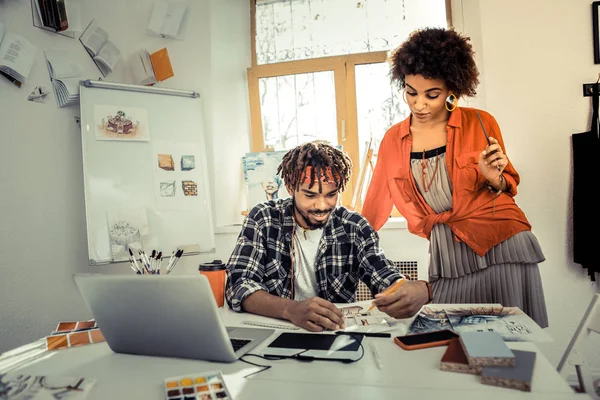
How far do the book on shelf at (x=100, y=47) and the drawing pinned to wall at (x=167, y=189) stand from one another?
0.65 m

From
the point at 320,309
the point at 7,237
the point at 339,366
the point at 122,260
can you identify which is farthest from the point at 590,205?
the point at 7,237

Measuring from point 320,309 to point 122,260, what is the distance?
1.41 meters

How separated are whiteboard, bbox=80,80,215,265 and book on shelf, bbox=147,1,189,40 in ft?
1.28

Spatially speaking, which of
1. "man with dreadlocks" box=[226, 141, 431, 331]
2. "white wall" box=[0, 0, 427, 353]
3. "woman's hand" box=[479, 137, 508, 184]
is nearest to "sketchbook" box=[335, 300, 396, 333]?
"man with dreadlocks" box=[226, 141, 431, 331]

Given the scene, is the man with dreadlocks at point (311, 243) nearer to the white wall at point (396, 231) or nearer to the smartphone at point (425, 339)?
the smartphone at point (425, 339)

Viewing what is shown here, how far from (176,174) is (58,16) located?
0.90 meters

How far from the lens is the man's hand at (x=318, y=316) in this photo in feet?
3.65

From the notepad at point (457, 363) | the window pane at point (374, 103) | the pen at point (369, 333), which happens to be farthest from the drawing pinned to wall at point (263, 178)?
the notepad at point (457, 363)

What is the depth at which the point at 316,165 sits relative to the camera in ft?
→ 5.11

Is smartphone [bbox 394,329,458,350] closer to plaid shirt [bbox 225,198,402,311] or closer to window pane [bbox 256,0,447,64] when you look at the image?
plaid shirt [bbox 225,198,402,311]

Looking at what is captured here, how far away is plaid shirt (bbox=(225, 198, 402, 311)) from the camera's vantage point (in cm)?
152

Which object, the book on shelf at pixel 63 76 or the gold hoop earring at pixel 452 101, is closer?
the gold hoop earring at pixel 452 101

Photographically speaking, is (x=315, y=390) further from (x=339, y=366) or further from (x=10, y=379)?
(x=10, y=379)

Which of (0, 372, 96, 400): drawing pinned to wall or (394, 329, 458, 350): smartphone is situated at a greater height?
(0, 372, 96, 400): drawing pinned to wall
